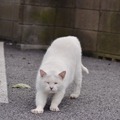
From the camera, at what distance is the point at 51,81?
5.51 meters

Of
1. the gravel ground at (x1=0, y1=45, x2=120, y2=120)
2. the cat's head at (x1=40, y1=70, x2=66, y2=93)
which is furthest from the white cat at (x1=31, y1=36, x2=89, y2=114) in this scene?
the gravel ground at (x1=0, y1=45, x2=120, y2=120)

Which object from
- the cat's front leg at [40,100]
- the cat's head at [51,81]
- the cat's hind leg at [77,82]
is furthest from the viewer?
the cat's hind leg at [77,82]

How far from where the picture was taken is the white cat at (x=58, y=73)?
5.54 metres

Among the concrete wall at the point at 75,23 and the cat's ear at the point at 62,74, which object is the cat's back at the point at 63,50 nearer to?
the cat's ear at the point at 62,74

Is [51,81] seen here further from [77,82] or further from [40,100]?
[77,82]

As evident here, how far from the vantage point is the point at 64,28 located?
36.5 feet

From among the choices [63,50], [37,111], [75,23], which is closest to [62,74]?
[37,111]

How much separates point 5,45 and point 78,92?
18.9 ft

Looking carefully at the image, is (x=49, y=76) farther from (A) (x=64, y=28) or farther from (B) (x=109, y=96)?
(A) (x=64, y=28)

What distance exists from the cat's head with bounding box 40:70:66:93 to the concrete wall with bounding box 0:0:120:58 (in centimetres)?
523

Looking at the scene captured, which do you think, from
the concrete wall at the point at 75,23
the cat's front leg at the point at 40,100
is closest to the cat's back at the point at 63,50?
the cat's front leg at the point at 40,100

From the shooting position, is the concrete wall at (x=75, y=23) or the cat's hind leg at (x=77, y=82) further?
the concrete wall at (x=75, y=23)

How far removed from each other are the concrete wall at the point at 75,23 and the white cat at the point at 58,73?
164 inches

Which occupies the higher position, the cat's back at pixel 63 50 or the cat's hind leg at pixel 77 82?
the cat's back at pixel 63 50
